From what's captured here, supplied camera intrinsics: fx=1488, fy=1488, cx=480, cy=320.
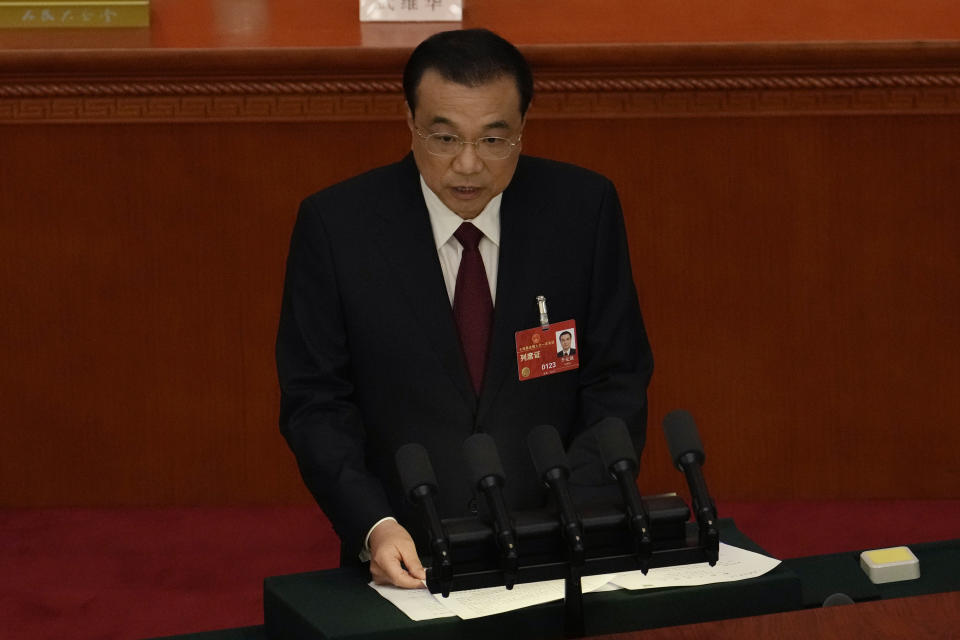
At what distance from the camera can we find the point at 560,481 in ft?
4.87

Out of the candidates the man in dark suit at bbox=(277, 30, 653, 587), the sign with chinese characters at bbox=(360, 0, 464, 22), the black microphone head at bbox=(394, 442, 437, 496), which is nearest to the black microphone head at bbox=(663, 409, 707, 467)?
the black microphone head at bbox=(394, 442, 437, 496)

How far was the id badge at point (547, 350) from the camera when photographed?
6.84 ft

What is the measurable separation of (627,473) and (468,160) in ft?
2.03

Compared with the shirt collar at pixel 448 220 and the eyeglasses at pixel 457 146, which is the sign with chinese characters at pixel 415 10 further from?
the eyeglasses at pixel 457 146

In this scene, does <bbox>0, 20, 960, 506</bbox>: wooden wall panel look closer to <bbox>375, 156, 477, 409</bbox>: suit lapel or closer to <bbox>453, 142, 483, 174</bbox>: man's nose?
<bbox>375, 156, 477, 409</bbox>: suit lapel

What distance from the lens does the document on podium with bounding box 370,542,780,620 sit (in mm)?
1691

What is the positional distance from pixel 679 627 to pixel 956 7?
235cm

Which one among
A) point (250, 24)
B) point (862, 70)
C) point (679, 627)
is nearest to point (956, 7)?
point (862, 70)

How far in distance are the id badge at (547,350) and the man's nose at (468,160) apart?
250 millimetres

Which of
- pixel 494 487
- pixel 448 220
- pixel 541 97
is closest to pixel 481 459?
pixel 494 487

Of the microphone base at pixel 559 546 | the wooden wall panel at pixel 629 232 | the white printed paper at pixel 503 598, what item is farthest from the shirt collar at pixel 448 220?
the wooden wall panel at pixel 629 232

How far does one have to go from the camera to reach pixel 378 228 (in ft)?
6.93

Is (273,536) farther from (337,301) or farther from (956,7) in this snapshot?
(956,7)

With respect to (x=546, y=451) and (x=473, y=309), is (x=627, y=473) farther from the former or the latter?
(x=473, y=309)
